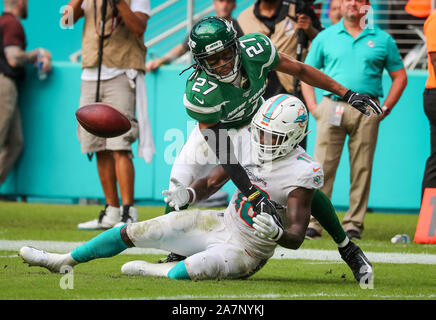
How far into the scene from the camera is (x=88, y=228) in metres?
6.44

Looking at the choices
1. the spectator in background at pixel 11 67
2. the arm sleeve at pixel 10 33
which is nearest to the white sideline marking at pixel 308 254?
the spectator in background at pixel 11 67

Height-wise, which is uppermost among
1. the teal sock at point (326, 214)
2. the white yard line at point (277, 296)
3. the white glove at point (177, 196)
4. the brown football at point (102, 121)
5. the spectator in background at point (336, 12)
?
the spectator in background at point (336, 12)

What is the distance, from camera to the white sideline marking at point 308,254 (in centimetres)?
502

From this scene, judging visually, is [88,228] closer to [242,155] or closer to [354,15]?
[242,155]

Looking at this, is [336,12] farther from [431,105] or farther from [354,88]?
[431,105]

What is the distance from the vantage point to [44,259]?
13.0ft

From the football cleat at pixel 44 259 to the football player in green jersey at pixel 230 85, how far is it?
64cm

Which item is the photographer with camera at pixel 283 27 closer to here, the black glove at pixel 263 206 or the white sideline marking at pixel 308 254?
the white sideline marking at pixel 308 254

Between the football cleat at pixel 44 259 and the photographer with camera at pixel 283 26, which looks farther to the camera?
the photographer with camera at pixel 283 26

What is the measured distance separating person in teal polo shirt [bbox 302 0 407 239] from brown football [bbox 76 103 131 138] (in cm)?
167

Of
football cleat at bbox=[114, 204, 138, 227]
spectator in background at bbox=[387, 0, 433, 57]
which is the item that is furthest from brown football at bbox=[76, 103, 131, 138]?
spectator in background at bbox=[387, 0, 433, 57]

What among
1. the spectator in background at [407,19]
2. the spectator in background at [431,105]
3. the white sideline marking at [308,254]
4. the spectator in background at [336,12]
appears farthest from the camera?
the spectator in background at [407,19]

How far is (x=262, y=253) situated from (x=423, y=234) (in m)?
2.47
